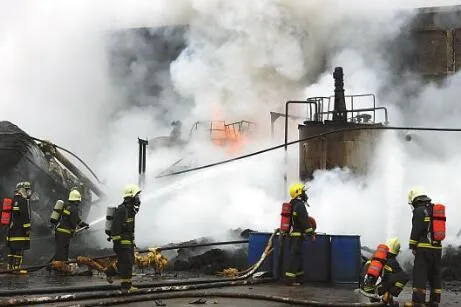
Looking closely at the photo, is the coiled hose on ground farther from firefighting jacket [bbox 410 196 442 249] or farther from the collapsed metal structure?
the collapsed metal structure

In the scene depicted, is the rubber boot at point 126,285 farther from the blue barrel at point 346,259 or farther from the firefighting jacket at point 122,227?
the blue barrel at point 346,259

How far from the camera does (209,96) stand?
2386cm

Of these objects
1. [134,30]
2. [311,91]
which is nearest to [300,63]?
[311,91]

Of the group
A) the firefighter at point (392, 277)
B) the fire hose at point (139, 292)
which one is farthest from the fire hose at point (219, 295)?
the fire hose at point (139, 292)

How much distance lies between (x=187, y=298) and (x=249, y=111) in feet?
52.8

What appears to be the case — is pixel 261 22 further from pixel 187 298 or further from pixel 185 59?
pixel 187 298

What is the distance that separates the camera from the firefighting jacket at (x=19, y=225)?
10734 mm

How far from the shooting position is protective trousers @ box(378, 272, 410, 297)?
689 centimetres

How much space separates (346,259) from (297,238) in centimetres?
87

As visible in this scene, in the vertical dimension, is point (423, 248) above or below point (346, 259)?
above

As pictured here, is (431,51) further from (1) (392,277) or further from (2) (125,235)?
(2) (125,235)

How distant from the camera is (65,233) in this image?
10.7 meters

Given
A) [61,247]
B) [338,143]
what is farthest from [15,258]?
[338,143]

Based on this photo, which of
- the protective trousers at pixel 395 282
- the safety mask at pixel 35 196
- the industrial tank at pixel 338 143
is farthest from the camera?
the industrial tank at pixel 338 143
